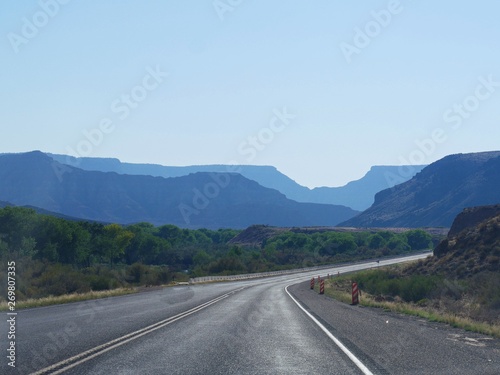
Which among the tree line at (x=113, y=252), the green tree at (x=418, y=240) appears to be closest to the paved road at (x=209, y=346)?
the tree line at (x=113, y=252)

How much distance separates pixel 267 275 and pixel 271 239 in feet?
298

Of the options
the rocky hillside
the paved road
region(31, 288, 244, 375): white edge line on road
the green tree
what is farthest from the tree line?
the rocky hillside

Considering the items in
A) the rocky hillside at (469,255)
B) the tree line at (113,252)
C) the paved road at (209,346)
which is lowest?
the paved road at (209,346)

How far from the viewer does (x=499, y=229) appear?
5156cm

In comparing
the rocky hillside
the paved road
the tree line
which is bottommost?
the paved road

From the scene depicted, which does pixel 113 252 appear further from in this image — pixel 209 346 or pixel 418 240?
pixel 209 346

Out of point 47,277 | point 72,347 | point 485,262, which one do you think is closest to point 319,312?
point 72,347

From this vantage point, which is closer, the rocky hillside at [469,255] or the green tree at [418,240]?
the rocky hillside at [469,255]

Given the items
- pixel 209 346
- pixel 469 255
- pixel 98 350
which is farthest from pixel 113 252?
pixel 98 350

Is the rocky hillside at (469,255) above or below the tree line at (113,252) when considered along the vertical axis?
below

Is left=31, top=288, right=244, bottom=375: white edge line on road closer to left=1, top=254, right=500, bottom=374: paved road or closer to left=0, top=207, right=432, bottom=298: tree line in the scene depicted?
left=1, top=254, right=500, bottom=374: paved road

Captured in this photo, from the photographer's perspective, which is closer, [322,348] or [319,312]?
[322,348]

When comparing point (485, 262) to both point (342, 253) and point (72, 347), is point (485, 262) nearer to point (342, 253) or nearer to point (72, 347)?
point (72, 347)

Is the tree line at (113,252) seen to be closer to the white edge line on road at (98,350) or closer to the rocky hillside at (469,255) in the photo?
the white edge line on road at (98,350)
